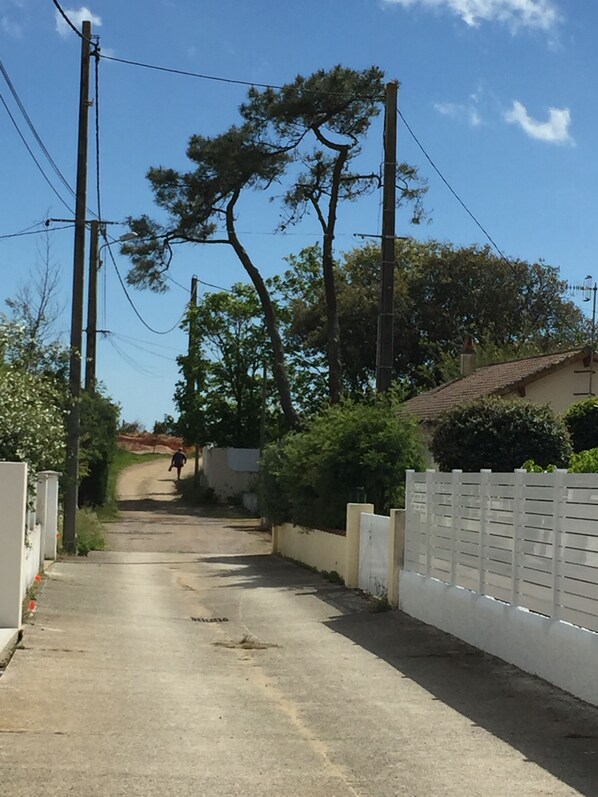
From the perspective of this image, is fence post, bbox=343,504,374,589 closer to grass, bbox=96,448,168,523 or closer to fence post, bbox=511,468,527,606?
fence post, bbox=511,468,527,606

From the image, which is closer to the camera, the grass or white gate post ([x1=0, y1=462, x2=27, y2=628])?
white gate post ([x1=0, y1=462, x2=27, y2=628])

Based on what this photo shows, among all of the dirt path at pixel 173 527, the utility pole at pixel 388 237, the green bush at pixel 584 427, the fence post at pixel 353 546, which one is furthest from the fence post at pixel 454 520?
the dirt path at pixel 173 527

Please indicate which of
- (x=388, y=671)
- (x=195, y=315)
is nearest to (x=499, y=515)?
(x=388, y=671)

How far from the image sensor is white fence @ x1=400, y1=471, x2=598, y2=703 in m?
9.91

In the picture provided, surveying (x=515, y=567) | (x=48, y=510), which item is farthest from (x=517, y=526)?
(x=48, y=510)

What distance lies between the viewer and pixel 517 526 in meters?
11.7

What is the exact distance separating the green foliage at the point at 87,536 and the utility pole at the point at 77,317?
355mm

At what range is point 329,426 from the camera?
73.6 feet

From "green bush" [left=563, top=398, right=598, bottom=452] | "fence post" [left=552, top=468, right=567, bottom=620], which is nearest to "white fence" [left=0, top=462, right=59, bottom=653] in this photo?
"fence post" [left=552, top=468, right=567, bottom=620]

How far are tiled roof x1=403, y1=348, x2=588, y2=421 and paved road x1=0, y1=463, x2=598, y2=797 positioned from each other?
1464 cm

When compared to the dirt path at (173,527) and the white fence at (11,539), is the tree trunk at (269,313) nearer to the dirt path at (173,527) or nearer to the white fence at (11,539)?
→ the dirt path at (173,527)

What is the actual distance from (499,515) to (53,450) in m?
9.63

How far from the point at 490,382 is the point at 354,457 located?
1201cm

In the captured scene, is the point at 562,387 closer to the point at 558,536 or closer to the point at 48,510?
the point at 48,510
